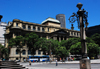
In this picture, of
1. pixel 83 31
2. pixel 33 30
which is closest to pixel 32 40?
pixel 33 30

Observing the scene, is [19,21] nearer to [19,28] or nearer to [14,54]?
[19,28]

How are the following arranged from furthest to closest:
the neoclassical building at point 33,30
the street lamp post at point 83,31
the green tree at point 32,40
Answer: the neoclassical building at point 33,30 < the green tree at point 32,40 < the street lamp post at point 83,31

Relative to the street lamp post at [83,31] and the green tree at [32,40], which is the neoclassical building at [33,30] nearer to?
the green tree at [32,40]

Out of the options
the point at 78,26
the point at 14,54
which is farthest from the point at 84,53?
the point at 14,54

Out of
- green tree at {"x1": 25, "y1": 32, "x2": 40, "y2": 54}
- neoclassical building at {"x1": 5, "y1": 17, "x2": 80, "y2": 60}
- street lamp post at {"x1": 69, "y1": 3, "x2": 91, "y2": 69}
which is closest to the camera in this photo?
street lamp post at {"x1": 69, "y1": 3, "x2": 91, "y2": 69}

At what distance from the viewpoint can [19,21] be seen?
72.1 m

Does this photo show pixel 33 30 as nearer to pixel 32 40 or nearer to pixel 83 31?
pixel 32 40

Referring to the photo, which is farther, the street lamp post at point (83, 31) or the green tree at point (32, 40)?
the green tree at point (32, 40)

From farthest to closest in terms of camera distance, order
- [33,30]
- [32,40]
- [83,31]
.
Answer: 1. [33,30]
2. [32,40]
3. [83,31]

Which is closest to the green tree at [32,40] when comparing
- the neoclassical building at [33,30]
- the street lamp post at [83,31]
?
the neoclassical building at [33,30]

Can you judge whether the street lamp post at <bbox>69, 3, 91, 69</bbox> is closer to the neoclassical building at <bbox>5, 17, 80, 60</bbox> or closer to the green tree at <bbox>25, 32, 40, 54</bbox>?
the green tree at <bbox>25, 32, 40, 54</bbox>

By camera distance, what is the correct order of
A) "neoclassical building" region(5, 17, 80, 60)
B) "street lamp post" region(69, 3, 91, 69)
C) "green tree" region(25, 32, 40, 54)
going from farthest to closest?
1. "neoclassical building" region(5, 17, 80, 60)
2. "green tree" region(25, 32, 40, 54)
3. "street lamp post" region(69, 3, 91, 69)

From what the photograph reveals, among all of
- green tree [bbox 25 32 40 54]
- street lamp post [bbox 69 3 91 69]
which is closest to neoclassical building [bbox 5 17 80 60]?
green tree [bbox 25 32 40 54]

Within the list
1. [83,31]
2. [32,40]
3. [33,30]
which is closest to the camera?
[83,31]
